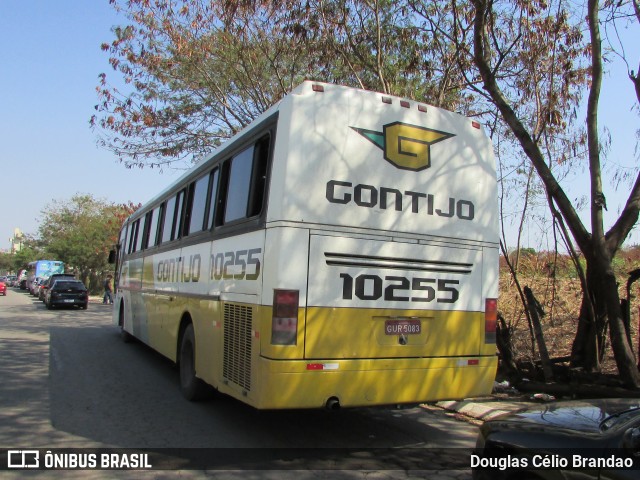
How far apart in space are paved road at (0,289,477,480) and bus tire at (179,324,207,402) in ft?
0.49

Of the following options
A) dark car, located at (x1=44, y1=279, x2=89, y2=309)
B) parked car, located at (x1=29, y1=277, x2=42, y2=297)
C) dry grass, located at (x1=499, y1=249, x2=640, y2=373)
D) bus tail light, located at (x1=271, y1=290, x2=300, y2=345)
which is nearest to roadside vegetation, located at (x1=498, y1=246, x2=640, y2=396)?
dry grass, located at (x1=499, y1=249, x2=640, y2=373)

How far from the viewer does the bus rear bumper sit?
473 centimetres

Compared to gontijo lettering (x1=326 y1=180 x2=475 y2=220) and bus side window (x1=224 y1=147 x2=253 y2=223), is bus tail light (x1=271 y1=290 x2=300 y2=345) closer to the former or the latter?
gontijo lettering (x1=326 y1=180 x2=475 y2=220)

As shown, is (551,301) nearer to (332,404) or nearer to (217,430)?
(332,404)

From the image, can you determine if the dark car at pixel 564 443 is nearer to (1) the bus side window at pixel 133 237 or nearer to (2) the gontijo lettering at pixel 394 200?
(2) the gontijo lettering at pixel 394 200

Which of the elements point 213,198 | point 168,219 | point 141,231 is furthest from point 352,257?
point 141,231

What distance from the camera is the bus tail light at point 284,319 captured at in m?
4.76

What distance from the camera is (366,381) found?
5.02 meters

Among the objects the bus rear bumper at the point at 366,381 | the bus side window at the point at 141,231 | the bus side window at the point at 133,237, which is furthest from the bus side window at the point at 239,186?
the bus side window at the point at 133,237

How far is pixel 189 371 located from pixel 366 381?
322 centimetres

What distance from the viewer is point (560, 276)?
1270 centimetres

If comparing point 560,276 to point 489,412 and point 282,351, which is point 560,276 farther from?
point 282,351

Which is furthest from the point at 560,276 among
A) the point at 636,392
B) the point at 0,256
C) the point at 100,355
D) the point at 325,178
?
the point at 0,256

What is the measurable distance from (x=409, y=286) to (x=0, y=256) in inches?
5222
